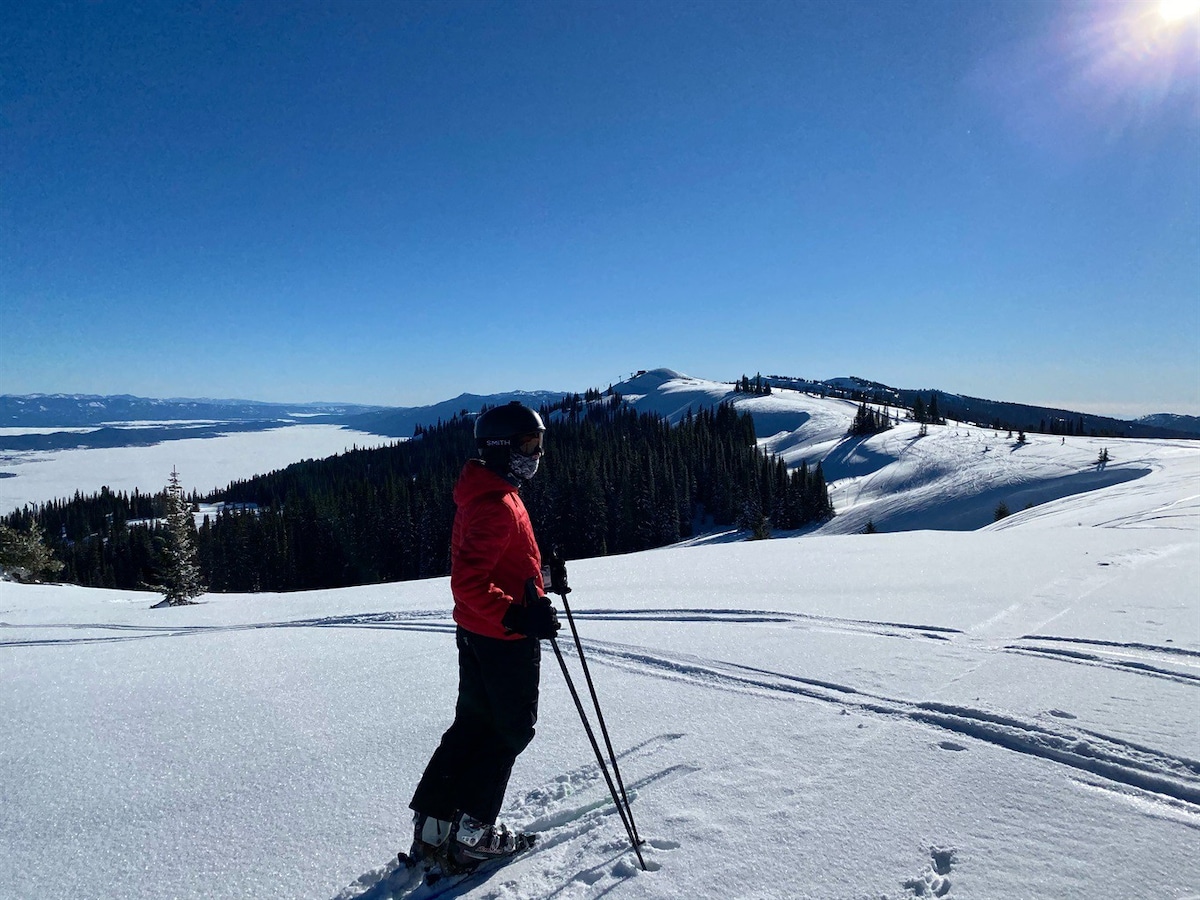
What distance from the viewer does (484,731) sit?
334cm

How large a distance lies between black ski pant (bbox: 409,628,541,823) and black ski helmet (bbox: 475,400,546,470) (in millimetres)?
1013

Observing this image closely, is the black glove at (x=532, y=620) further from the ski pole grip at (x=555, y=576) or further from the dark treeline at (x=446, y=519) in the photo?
the dark treeline at (x=446, y=519)

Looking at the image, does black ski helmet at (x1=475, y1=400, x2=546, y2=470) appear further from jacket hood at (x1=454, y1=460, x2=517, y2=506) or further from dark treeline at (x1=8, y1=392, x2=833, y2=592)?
dark treeline at (x1=8, y1=392, x2=833, y2=592)

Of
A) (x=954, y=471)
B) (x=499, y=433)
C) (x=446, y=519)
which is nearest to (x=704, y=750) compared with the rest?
(x=499, y=433)

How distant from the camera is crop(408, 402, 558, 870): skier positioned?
306 centimetres

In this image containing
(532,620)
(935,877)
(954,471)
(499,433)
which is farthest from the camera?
(954,471)

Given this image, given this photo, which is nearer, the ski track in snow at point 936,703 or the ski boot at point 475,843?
the ski boot at point 475,843

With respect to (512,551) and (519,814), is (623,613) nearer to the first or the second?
(519,814)

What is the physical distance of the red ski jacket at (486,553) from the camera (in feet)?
9.98

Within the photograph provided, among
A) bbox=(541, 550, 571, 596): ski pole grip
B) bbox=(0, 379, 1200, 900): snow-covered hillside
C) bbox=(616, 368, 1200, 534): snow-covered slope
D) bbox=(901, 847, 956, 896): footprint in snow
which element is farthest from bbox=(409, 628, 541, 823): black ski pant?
bbox=(616, 368, 1200, 534): snow-covered slope

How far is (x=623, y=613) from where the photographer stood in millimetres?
8188

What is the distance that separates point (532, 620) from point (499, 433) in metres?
1.06

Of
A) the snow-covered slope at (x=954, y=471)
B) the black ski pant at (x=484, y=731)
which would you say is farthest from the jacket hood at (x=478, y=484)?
the snow-covered slope at (x=954, y=471)

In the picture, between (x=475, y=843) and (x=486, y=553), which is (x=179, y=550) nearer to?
(x=475, y=843)
